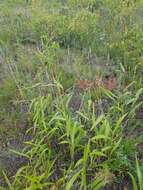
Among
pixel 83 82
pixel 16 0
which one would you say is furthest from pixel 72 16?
pixel 83 82

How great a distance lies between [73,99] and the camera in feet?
10.2

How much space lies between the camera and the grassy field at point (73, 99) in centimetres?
250

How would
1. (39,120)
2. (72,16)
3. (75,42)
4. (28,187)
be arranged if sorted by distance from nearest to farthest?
(28,187), (39,120), (75,42), (72,16)

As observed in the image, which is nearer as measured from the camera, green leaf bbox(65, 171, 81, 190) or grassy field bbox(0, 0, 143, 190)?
green leaf bbox(65, 171, 81, 190)

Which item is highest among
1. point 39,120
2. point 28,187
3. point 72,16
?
point 72,16

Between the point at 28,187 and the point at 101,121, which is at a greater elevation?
the point at 101,121

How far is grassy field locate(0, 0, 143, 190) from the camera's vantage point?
98.6 inches

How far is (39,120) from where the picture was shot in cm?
280

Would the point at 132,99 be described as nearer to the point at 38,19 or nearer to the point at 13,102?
the point at 13,102

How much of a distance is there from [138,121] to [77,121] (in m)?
0.53

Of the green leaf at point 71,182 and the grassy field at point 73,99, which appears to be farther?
the grassy field at point 73,99

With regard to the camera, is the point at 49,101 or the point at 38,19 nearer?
the point at 49,101

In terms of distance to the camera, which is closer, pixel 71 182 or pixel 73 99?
pixel 71 182

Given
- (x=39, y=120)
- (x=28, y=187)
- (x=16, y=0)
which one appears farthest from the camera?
(x=16, y=0)
